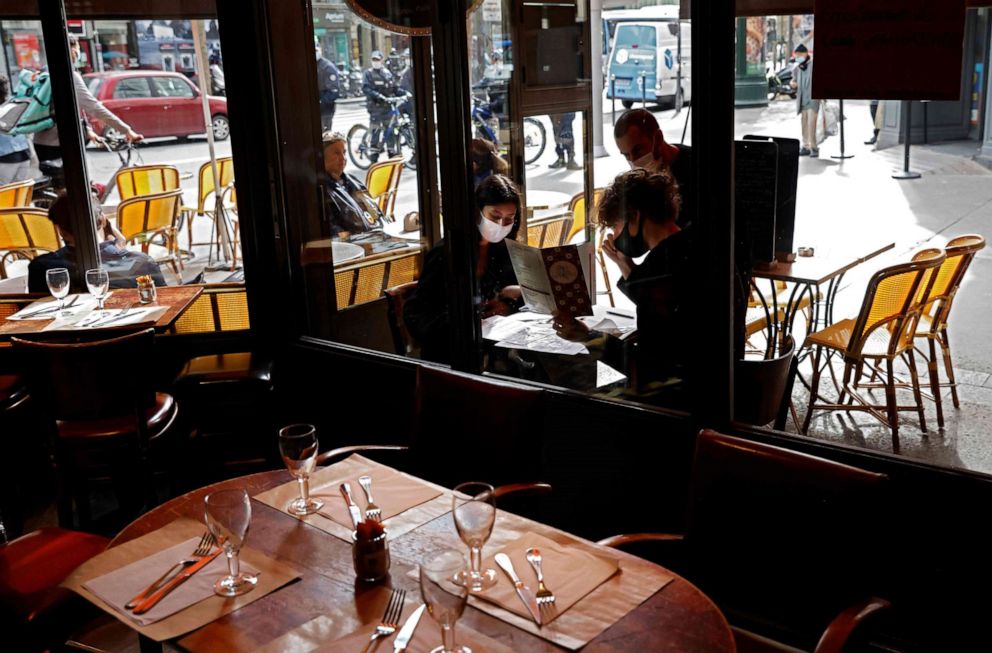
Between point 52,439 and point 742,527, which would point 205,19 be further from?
point 742,527

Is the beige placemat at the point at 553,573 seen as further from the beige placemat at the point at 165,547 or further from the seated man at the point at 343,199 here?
the seated man at the point at 343,199

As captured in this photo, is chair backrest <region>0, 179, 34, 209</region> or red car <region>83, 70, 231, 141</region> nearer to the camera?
red car <region>83, 70, 231, 141</region>

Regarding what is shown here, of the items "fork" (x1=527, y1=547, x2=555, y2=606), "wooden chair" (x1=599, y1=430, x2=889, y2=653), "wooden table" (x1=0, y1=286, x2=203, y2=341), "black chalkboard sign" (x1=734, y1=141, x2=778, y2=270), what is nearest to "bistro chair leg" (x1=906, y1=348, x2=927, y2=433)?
"black chalkboard sign" (x1=734, y1=141, x2=778, y2=270)

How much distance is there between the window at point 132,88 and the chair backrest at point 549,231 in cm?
192

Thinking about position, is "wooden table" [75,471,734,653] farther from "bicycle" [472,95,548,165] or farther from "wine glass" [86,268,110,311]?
"wine glass" [86,268,110,311]

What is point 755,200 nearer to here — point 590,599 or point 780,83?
point 780,83

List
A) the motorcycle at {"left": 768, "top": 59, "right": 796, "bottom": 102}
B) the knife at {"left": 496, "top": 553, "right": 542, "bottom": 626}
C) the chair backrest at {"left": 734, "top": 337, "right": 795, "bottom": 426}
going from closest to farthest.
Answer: the knife at {"left": 496, "top": 553, "right": 542, "bottom": 626} → the motorcycle at {"left": 768, "top": 59, "right": 796, "bottom": 102} → the chair backrest at {"left": 734, "top": 337, "right": 795, "bottom": 426}

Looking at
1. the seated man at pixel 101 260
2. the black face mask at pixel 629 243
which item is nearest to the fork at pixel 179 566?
the black face mask at pixel 629 243

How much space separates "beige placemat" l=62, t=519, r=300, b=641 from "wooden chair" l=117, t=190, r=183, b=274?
258 cm

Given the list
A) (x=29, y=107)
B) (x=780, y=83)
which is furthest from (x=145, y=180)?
(x=780, y=83)

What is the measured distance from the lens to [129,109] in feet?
14.1

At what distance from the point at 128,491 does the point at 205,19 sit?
6.43 feet

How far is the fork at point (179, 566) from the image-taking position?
1.91 m

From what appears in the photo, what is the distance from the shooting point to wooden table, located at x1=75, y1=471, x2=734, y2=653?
1.78 m
